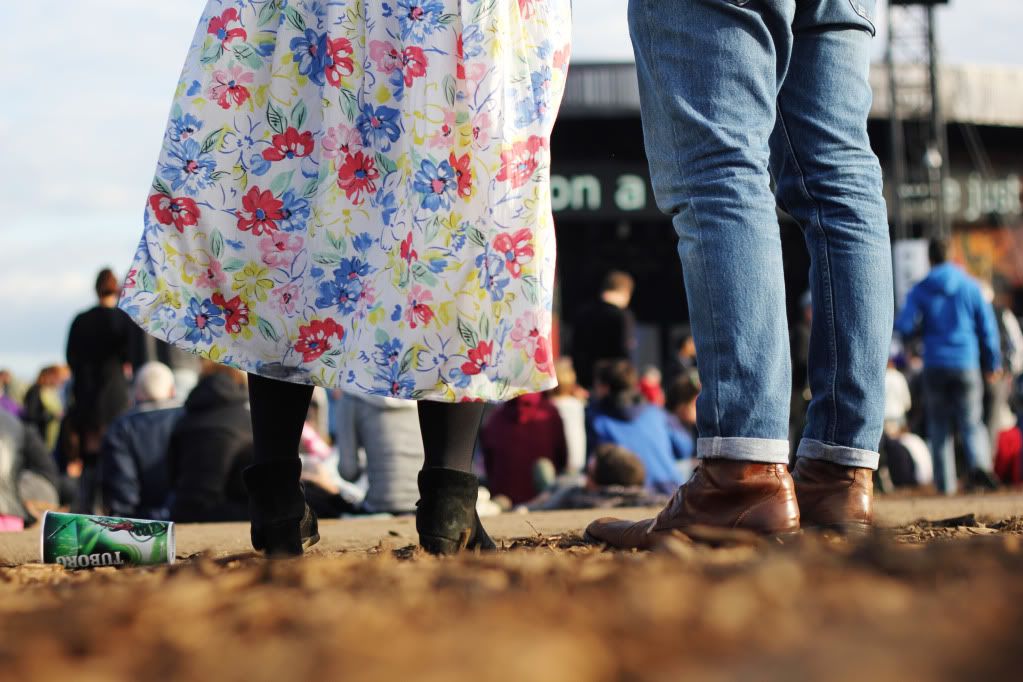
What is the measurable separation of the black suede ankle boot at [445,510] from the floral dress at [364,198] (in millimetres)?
151

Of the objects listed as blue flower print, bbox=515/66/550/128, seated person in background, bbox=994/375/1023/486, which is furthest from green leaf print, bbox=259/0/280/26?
seated person in background, bbox=994/375/1023/486

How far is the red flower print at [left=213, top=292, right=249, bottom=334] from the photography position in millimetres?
2355

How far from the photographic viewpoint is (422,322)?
2.20 m

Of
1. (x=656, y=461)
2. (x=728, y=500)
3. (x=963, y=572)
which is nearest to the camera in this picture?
(x=963, y=572)

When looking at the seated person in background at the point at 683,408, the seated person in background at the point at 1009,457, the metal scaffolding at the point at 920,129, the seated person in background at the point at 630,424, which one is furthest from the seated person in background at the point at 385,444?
the metal scaffolding at the point at 920,129

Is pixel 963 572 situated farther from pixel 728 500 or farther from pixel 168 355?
pixel 168 355

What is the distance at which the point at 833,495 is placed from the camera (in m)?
2.32

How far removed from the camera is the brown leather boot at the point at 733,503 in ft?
6.93

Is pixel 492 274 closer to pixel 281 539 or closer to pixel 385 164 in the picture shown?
pixel 385 164

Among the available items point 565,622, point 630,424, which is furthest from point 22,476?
point 565,622

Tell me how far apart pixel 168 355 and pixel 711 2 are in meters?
7.84

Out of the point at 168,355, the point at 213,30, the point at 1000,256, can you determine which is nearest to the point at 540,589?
the point at 213,30

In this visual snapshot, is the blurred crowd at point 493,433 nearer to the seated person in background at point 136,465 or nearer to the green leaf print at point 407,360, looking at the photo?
the seated person in background at point 136,465

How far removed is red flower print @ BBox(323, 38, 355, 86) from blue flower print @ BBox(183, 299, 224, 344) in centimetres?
47
